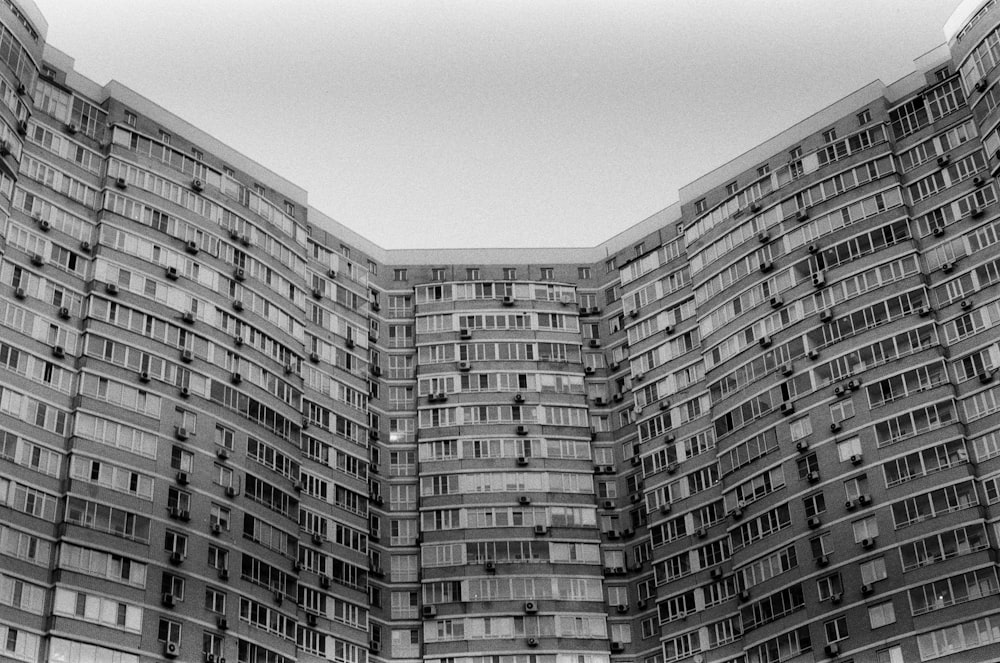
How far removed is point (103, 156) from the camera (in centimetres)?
9244

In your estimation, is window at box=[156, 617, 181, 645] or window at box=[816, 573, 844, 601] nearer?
window at box=[156, 617, 181, 645]

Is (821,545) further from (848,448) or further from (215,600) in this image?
(215,600)

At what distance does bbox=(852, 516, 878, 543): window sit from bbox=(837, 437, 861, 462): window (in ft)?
15.3

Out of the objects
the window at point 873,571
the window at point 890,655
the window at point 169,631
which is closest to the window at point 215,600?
the window at point 169,631

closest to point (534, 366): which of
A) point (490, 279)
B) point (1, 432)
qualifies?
point (490, 279)

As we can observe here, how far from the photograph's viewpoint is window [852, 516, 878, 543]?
84000mm

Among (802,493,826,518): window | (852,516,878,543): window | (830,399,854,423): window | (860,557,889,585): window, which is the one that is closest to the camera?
(860,557,889,585): window

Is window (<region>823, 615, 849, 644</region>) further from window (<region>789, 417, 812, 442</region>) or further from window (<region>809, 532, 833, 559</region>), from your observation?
window (<region>789, 417, 812, 442</region>)

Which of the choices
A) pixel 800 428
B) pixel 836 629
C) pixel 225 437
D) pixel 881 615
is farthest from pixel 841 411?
pixel 225 437

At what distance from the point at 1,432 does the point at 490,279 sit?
5018 centimetres

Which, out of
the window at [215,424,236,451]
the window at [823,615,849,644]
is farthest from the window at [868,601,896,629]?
the window at [215,424,236,451]

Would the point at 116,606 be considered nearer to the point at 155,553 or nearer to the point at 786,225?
the point at 155,553

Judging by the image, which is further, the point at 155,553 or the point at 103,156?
the point at 103,156

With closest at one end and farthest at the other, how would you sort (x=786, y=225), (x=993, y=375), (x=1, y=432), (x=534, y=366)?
(x=1, y=432), (x=993, y=375), (x=786, y=225), (x=534, y=366)
